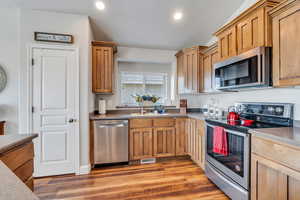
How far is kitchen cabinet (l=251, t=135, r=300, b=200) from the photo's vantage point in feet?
3.96

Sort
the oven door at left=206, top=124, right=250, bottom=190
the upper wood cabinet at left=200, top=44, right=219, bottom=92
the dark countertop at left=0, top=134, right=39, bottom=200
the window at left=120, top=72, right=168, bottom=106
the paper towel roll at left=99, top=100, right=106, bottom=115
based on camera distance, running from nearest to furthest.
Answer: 1. the dark countertop at left=0, top=134, right=39, bottom=200
2. the oven door at left=206, top=124, right=250, bottom=190
3. the upper wood cabinet at left=200, top=44, right=219, bottom=92
4. the paper towel roll at left=99, top=100, right=106, bottom=115
5. the window at left=120, top=72, right=168, bottom=106

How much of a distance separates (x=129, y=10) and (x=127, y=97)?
74.3 inches

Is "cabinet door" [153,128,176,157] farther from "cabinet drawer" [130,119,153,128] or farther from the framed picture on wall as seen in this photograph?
the framed picture on wall

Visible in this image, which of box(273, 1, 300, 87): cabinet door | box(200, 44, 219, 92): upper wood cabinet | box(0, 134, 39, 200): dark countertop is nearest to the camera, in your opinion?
box(0, 134, 39, 200): dark countertop

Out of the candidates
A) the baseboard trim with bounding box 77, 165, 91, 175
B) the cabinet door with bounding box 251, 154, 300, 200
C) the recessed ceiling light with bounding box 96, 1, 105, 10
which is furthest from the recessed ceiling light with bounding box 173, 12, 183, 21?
the baseboard trim with bounding box 77, 165, 91, 175

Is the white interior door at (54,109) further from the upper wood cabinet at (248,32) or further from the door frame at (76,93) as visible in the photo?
the upper wood cabinet at (248,32)

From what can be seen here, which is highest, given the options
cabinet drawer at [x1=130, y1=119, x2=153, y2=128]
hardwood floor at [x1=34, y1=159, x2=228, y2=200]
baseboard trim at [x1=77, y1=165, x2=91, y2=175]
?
cabinet drawer at [x1=130, y1=119, x2=153, y2=128]

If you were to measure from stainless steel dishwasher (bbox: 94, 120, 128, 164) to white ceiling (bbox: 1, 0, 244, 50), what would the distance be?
183cm

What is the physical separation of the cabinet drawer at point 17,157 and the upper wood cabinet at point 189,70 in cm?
281

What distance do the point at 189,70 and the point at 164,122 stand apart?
1274 millimetres

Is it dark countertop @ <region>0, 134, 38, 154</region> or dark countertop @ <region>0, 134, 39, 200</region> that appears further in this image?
dark countertop @ <region>0, 134, 38, 154</region>

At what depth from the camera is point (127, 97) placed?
3.78 meters

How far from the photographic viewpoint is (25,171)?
1280 millimetres

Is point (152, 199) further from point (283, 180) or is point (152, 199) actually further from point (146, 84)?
point (146, 84)
